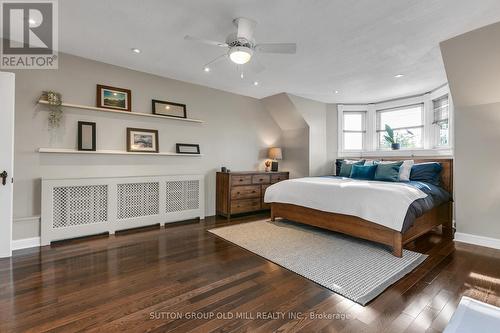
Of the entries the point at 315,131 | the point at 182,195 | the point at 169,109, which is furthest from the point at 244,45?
the point at 315,131

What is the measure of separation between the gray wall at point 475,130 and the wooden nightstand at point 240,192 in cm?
316

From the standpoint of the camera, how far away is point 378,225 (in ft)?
9.41

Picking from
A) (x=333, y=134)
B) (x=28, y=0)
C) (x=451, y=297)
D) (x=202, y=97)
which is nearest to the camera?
(x=451, y=297)

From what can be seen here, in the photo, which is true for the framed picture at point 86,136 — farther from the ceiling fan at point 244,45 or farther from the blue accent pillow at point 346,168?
the blue accent pillow at point 346,168

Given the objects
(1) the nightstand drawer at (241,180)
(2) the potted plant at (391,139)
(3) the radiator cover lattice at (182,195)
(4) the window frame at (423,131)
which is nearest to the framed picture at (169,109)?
(3) the radiator cover lattice at (182,195)

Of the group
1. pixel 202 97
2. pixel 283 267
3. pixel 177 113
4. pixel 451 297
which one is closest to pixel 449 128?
pixel 451 297

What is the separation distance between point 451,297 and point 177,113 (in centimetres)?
431

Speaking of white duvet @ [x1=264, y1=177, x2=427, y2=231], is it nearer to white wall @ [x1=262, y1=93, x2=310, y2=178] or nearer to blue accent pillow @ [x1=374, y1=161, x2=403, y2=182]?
blue accent pillow @ [x1=374, y1=161, x2=403, y2=182]

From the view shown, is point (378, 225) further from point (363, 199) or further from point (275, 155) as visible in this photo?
point (275, 155)

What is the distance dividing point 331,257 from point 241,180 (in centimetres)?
238

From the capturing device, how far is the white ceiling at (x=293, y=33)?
2.25m

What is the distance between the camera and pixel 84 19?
2.50 metres

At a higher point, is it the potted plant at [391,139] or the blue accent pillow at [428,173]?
the potted plant at [391,139]

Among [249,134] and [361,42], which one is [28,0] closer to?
[361,42]
